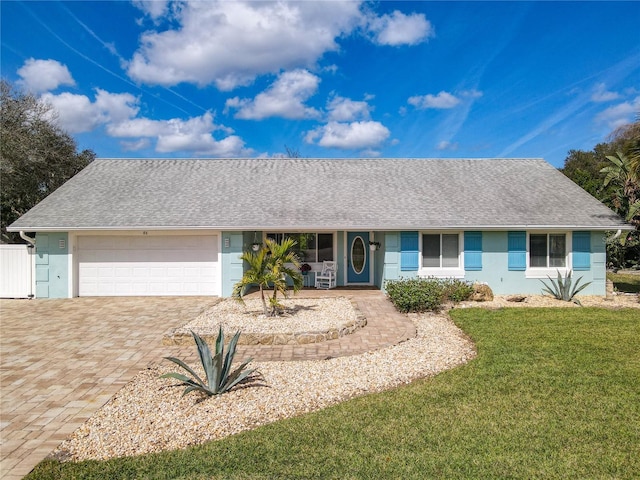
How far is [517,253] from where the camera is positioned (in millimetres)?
13773

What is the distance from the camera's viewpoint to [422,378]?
6293mm

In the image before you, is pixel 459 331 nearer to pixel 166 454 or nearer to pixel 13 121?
pixel 166 454

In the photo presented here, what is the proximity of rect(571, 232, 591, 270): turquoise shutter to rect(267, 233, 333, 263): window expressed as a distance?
8460 millimetres

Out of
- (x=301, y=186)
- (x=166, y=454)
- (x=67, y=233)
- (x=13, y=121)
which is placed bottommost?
(x=166, y=454)

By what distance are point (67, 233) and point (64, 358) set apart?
7.90 meters

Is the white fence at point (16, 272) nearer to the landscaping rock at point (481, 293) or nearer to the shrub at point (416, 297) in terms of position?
the shrub at point (416, 297)

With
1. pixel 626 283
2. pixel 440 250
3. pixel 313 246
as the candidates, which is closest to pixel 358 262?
pixel 313 246

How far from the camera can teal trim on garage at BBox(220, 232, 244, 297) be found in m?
13.9

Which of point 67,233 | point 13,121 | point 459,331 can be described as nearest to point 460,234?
point 459,331

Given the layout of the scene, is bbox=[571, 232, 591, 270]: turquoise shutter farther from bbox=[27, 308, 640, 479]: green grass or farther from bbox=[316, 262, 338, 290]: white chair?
bbox=[316, 262, 338, 290]: white chair

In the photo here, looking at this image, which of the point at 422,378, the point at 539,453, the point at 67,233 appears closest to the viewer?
the point at 539,453

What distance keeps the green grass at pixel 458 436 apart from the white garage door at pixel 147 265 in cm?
993

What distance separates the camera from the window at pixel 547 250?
46.0 ft

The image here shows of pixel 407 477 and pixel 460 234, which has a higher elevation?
pixel 460 234
